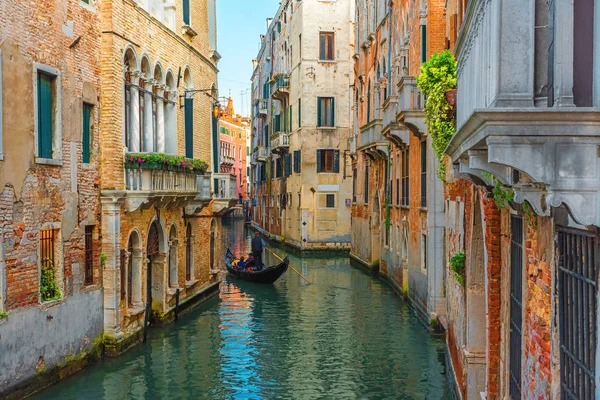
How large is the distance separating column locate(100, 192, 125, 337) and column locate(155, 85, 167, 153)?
10.7 feet

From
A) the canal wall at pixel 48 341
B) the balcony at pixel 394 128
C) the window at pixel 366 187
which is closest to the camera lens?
the canal wall at pixel 48 341

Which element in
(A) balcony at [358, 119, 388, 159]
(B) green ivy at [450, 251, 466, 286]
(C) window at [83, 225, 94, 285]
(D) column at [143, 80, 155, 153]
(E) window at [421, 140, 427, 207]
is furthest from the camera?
(A) balcony at [358, 119, 388, 159]

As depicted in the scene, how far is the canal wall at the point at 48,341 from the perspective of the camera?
8.69 m

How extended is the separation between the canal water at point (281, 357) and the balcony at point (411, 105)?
4124mm

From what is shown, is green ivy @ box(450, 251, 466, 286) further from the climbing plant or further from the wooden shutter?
the wooden shutter

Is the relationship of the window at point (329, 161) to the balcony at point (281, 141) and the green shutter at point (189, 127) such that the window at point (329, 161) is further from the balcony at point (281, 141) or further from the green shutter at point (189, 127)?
the green shutter at point (189, 127)

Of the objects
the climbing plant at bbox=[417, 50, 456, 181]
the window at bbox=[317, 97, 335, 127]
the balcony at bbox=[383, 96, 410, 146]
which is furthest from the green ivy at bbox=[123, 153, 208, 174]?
the window at bbox=[317, 97, 335, 127]

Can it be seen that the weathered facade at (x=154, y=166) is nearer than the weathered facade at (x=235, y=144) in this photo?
Yes

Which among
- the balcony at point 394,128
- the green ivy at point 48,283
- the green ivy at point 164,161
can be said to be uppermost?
the balcony at point 394,128

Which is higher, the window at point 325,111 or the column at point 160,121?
the window at point 325,111

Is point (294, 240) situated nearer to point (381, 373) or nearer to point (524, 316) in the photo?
point (381, 373)

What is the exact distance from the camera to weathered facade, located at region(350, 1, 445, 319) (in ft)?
47.7

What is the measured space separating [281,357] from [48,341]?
13.6 ft

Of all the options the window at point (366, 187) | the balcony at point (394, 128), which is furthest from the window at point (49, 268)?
the window at point (366, 187)
